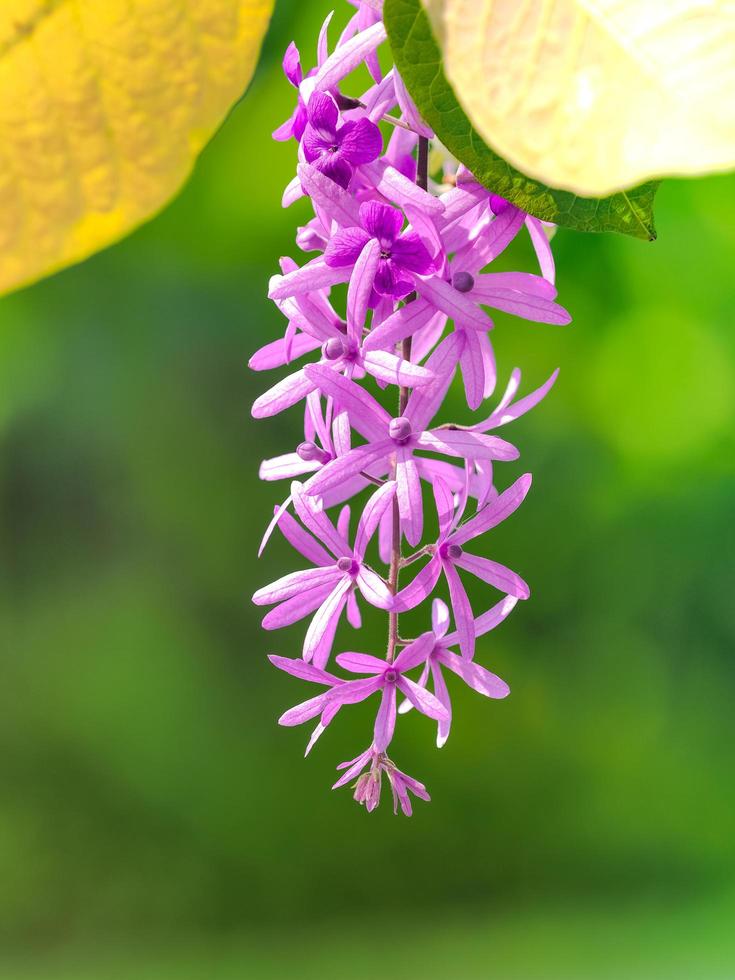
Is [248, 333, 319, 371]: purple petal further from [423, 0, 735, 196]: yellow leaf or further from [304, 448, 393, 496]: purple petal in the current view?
[423, 0, 735, 196]: yellow leaf

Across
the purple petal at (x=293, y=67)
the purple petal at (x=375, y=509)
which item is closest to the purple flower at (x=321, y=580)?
the purple petal at (x=375, y=509)

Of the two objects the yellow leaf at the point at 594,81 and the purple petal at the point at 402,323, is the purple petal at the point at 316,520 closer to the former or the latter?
the purple petal at the point at 402,323

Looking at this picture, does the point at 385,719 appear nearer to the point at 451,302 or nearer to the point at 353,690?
the point at 353,690

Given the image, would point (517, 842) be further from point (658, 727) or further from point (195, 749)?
point (195, 749)

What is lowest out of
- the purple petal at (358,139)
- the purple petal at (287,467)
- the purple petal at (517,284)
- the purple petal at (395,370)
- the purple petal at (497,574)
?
the purple petal at (497,574)

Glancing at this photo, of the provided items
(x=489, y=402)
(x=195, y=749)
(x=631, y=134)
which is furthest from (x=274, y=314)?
(x=631, y=134)

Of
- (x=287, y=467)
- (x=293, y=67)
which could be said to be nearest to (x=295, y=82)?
(x=293, y=67)

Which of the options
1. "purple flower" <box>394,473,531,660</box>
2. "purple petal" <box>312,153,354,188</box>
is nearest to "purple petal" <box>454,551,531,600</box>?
"purple flower" <box>394,473,531,660</box>
